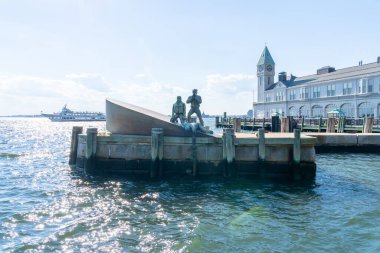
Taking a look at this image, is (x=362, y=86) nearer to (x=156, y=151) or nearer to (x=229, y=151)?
(x=229, y=151)

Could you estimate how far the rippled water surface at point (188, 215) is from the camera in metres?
7.10

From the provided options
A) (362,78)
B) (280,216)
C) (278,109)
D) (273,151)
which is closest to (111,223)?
(280,216)

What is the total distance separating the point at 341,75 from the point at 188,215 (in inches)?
2301

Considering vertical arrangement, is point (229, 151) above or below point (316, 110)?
below

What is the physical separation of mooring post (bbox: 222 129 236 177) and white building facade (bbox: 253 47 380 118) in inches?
1762

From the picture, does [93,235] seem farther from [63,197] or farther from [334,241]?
[334,241]

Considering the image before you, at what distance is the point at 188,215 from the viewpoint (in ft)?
28.9

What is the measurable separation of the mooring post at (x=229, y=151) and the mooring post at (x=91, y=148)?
17.3 feet

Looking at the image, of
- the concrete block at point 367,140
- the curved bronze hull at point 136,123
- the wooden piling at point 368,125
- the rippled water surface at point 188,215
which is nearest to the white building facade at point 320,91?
the wooden piling at point 368,125

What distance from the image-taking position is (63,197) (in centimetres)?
1089

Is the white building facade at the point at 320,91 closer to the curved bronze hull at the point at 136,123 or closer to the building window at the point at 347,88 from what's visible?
the building window at the point at 347,88

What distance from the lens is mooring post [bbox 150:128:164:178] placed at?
1284 cm

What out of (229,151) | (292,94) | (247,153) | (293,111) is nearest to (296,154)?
(247,153)

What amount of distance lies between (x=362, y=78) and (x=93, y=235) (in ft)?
180
